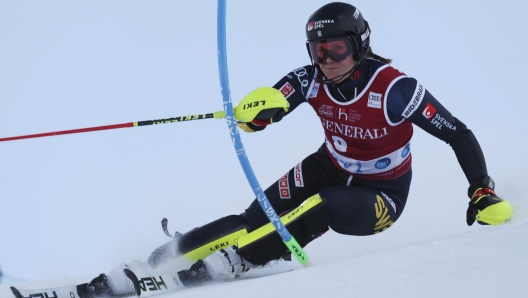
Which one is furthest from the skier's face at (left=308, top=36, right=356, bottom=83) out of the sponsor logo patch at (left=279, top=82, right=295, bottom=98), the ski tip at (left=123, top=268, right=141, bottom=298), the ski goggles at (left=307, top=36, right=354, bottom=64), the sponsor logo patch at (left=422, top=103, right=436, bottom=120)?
the ski tip at (left=123, top=268, right=141, bottom=298)

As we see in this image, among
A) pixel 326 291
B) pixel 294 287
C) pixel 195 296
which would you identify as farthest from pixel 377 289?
pixel 195 296

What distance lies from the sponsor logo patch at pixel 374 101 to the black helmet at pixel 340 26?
193 millimetres

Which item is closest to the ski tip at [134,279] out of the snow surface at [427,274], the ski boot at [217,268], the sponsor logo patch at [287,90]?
the ski boot at [217,268]

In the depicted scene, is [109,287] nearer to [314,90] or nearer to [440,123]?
[314,90]

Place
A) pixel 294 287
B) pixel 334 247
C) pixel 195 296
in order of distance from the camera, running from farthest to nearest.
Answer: pixel 334 247 < pixel 195 296 < pixel 294 287

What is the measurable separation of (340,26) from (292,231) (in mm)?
1044

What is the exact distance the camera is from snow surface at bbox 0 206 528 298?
153 centimetres

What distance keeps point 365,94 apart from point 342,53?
0.80 feet

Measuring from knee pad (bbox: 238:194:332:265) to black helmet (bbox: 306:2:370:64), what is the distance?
0.79 m

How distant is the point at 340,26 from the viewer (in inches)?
113

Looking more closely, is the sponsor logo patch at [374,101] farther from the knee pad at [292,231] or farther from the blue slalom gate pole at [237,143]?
the blue slalom gate pole at [237,143]

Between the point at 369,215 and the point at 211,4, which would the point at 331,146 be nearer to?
the point at 369,215

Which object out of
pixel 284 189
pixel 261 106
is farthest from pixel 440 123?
pixel 284 189

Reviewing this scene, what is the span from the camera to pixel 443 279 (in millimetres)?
1639
